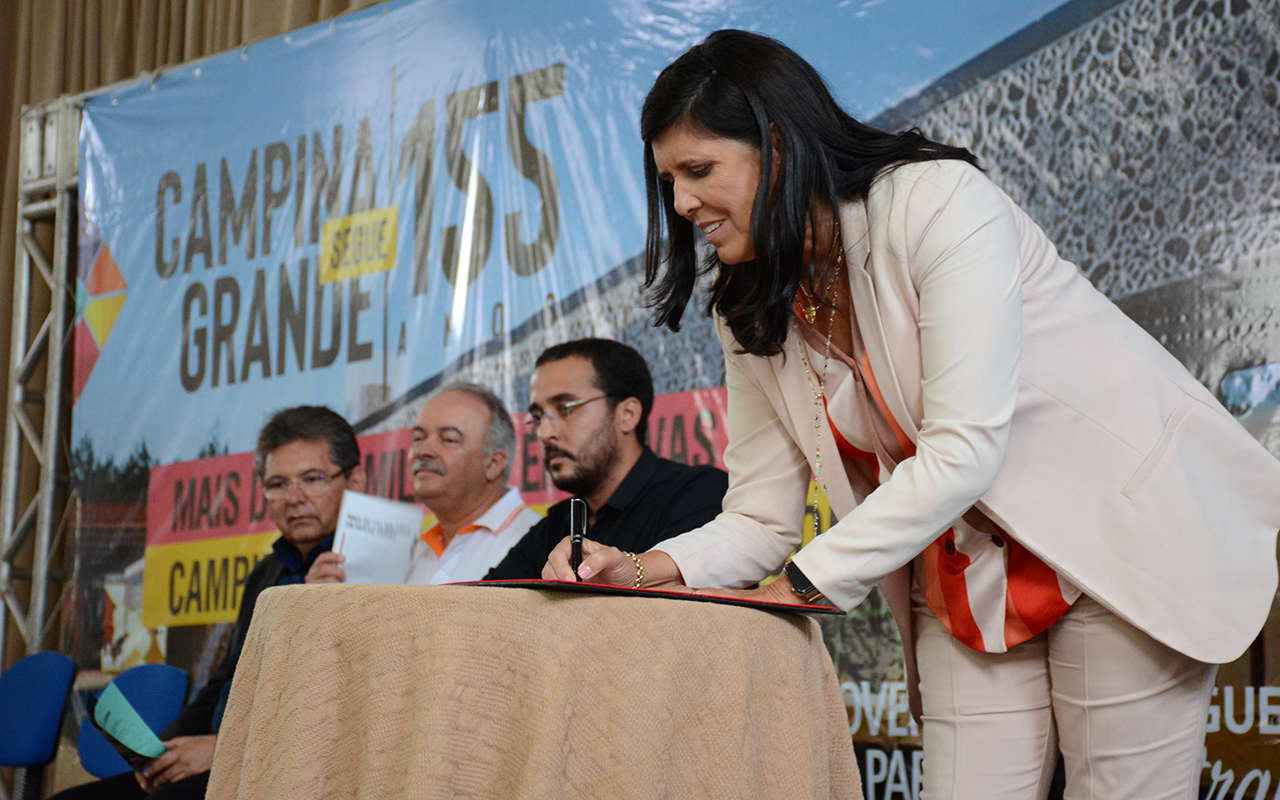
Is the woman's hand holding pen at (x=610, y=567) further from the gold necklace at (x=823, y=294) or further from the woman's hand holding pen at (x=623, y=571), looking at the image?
the gold necklace at (x=823, y=294)

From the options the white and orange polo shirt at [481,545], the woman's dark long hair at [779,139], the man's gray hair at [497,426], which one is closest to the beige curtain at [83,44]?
the man's gray hair at [497,426]

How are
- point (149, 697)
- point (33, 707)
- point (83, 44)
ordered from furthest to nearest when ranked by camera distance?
point (83, 44) < point (33, 707) < point (149, 697)

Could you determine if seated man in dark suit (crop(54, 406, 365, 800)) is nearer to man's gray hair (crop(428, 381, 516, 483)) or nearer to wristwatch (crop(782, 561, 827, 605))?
man's gray hair (crop(428, 381, 516, 483))

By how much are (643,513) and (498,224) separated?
4.15ft

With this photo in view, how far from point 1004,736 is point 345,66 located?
337 centimetres

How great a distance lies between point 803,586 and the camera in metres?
1.26

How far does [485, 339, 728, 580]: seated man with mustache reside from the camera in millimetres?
2736

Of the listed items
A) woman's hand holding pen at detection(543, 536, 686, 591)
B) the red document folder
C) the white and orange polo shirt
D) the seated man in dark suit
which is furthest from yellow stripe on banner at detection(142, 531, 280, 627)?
the red document folder

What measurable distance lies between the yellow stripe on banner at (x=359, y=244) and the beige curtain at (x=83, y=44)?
1.07 metres

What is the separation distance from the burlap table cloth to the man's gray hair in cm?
224

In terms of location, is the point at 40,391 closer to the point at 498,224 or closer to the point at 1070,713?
the point at 498,224

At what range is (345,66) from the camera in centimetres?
401

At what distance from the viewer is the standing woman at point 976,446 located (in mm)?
1273

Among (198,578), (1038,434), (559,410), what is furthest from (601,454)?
(198,578)
